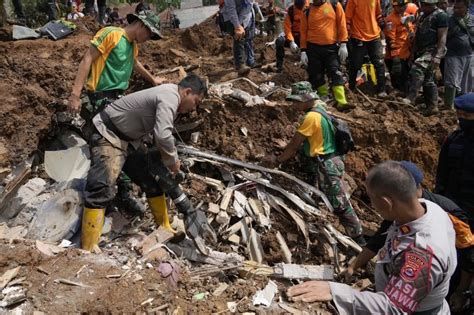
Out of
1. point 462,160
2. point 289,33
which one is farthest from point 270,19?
point 462,160

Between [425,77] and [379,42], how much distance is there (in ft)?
3.47

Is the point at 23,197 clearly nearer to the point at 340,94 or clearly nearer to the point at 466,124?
the point at 466,124

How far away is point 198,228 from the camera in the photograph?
468 cm

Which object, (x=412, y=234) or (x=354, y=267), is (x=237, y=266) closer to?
(x=354, y=267)

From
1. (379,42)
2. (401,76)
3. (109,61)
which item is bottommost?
(401,76)

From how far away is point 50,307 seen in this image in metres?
3.22

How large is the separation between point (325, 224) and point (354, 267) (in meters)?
1.79

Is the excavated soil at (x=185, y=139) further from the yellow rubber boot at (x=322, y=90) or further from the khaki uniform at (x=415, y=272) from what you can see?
the khaki uniform at (x=415, y=272)

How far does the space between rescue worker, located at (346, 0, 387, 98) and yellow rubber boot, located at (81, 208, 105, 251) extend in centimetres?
597

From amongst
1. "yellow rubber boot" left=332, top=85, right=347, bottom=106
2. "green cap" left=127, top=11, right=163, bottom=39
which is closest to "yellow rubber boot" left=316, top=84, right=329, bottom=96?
"yellow rubber boot" left=332, top=85, right=347, bottom=106

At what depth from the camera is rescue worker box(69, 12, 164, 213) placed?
4.63 meters

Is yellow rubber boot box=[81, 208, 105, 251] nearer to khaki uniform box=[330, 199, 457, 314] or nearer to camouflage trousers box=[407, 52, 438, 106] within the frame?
khaki uniform box=[330, 199, 457, 314]

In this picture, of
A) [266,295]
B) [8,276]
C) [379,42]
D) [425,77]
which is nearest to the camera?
[8,276]

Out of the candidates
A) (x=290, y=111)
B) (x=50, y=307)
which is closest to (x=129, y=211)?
(x=50, y=307)
